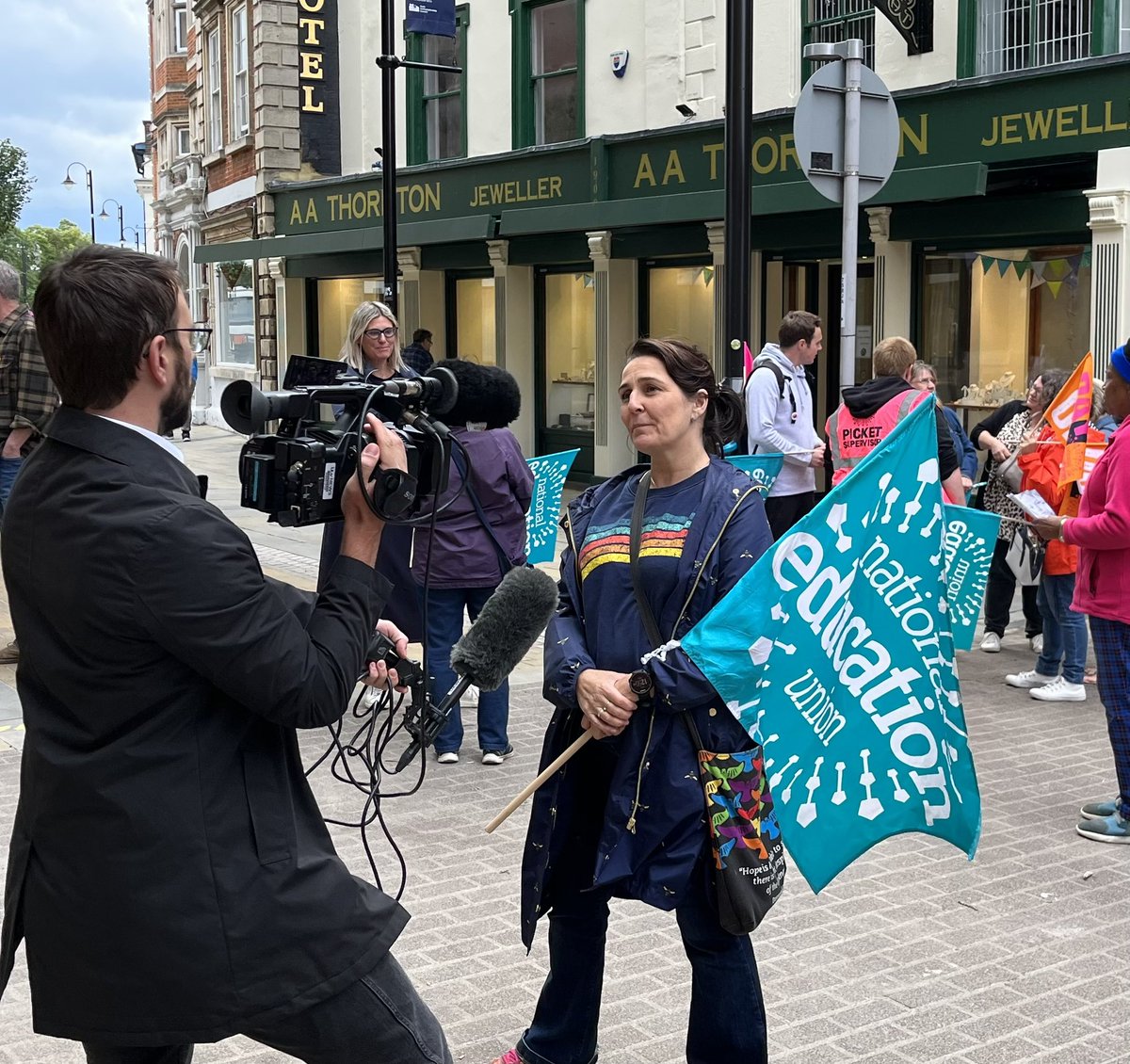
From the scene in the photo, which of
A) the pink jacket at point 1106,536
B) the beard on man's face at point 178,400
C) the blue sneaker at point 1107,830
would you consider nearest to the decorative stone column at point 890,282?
the pink jacket at point 1106,536

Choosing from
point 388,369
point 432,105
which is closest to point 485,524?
point 388,369

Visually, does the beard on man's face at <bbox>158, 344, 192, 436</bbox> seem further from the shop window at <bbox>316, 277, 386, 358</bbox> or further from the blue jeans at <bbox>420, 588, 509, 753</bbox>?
the shop window at <bbox>316, 277, 386, 358</bbox>

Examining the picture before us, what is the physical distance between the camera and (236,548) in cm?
237

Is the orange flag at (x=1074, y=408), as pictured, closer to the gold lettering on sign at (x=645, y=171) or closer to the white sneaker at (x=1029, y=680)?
the white sneaker at (x=1029, y=680)

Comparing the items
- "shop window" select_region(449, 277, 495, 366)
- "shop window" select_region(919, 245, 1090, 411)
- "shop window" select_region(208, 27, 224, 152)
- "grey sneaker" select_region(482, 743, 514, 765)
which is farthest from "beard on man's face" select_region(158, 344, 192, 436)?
"shop window" select_region(208, 27, 224, 152)

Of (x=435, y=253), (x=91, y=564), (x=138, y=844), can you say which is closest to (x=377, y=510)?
(x=91, y=564)

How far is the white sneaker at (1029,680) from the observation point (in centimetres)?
852

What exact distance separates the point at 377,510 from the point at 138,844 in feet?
2.24

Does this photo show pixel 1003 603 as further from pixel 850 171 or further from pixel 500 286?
pixel 500 286

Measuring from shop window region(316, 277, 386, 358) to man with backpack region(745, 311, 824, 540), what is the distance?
637 inches

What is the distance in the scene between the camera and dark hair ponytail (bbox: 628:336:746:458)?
146 inches

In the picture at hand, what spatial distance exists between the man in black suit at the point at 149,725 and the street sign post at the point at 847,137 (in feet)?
22.1

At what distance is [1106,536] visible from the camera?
573cm

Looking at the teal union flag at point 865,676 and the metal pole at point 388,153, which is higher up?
the metal pole at point 388,153
